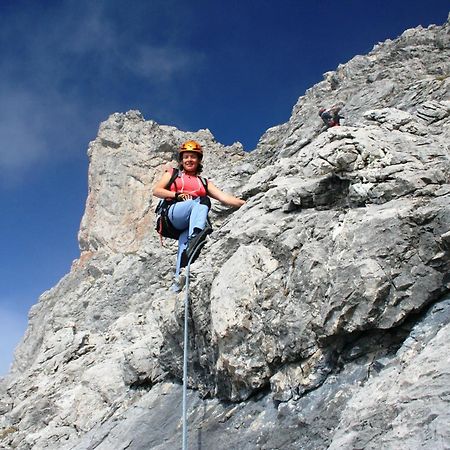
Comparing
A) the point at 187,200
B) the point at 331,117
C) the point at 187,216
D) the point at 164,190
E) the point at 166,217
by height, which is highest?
the point at 331,117

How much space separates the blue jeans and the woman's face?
97 cm

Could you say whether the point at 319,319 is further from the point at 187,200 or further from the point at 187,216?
the point at 187,200

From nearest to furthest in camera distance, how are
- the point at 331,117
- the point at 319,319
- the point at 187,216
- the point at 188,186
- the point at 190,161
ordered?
the point at 319,319 → the point at 187,216 → the point at 188,186 → the point at 190,161 → the point at 331,117

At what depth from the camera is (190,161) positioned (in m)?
9.64

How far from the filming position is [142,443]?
7531mm

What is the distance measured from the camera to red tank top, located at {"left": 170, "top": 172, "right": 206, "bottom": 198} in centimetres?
931

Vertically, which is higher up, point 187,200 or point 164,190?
point 164,190

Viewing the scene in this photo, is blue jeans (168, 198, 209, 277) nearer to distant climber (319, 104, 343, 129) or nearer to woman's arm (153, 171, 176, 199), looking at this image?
woman's arm (153, 171, 176, 199)

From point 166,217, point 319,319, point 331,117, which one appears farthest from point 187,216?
point 331,117

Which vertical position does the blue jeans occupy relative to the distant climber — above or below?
below

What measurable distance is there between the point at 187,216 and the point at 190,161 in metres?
1.36

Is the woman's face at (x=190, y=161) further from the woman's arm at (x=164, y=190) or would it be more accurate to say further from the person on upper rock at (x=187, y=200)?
the woman's arm at (x=164, y=190)

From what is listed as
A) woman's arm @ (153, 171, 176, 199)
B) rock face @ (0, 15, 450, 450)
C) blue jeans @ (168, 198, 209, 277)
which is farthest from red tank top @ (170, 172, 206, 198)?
rock face @ (0, 15, 450, 450)

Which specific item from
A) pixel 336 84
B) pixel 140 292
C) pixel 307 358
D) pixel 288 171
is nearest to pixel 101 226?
pixel 140 292
